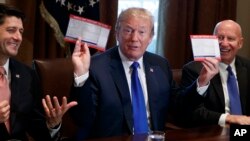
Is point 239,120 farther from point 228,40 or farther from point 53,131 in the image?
point 53,131

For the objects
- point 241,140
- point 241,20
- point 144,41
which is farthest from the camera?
point 241,20

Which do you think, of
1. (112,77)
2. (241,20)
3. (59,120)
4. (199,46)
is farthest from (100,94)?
(241,20)

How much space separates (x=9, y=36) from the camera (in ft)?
6.57

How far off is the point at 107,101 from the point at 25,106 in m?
0.41

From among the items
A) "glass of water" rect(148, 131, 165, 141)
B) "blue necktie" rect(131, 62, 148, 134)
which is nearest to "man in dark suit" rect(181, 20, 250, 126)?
"blue necktie" rect(131, 62, 148, 134)

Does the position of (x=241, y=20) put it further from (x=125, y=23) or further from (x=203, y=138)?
(x=203, y=138)

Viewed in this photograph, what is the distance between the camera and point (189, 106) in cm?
226

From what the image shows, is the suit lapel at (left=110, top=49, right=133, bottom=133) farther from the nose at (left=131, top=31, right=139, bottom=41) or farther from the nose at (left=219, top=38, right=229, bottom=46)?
the nose at (left=219, top=38, right=229, bottom=46)

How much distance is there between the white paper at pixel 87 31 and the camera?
1880 millimetres

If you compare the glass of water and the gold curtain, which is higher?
the gold curtain

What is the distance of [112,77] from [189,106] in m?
0.49

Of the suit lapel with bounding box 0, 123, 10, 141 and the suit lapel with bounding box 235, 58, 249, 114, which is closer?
the suit lapel with bounding box 0, 123, 10, 141

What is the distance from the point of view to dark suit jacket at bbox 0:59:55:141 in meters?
1.96

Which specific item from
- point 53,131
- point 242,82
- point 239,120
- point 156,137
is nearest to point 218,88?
point 242,82
